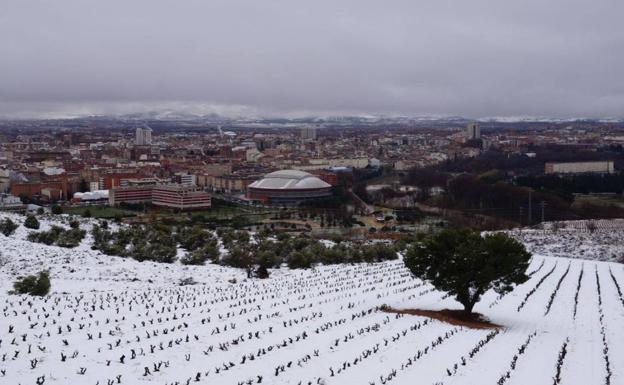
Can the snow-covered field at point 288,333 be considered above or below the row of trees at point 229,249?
above

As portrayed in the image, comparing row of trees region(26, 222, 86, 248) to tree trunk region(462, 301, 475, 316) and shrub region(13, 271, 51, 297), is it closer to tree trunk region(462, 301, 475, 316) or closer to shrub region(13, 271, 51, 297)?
shrub region(13, 271, 51, 297)

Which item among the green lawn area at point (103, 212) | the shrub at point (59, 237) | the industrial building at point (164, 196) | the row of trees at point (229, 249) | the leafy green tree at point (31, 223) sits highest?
the leafy green tree at point (31, 223)

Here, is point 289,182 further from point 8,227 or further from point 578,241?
point 8,227

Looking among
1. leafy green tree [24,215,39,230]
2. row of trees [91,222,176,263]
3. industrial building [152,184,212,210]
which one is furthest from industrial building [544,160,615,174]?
leafy green tree [24,215,39,230]


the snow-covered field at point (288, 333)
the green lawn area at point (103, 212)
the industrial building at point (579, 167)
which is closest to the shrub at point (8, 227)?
the snow-covered field at point (288, 333)

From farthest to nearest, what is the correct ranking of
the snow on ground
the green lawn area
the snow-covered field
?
the green lawn area < the snow on ground < the snow-covered field

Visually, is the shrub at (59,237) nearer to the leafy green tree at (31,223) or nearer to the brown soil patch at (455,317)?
the leafy green tree at (31,223)

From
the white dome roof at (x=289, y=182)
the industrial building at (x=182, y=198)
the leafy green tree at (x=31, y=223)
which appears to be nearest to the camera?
the leafy green tree at (x=31, y=223)
